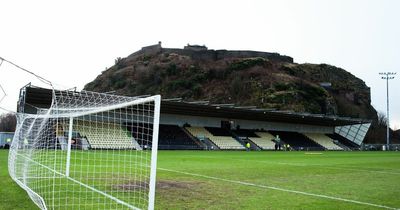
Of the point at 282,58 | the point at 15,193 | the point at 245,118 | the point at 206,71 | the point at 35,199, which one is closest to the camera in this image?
the point at 35,199

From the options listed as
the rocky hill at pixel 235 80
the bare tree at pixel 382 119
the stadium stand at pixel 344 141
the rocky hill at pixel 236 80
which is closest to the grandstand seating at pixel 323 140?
the stadium stand at pixel 344 141

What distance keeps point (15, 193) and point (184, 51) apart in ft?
351

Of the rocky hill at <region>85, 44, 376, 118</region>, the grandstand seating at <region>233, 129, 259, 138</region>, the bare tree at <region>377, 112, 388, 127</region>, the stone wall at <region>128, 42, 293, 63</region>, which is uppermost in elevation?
the stone wall at <region>128, 42, 293, 63</region>

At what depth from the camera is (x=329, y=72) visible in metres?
122

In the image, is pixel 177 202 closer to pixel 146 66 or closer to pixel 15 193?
pixel 15 193

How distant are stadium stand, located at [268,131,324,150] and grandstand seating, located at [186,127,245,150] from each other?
939cm

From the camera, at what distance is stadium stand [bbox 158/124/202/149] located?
43688mm

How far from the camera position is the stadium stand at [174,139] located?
43.7 m

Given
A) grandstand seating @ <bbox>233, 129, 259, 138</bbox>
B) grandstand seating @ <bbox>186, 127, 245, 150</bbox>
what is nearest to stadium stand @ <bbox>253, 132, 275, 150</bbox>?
grandstand seating @ <bbox>233, 129, 259, 138</bbox>

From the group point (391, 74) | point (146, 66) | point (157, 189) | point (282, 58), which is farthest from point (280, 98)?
point (157, 189)

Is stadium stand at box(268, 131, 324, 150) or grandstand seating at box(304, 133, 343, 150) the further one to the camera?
grandstand seating at box(304, 133, 343, 150)

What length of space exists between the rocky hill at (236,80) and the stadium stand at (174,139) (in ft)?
142

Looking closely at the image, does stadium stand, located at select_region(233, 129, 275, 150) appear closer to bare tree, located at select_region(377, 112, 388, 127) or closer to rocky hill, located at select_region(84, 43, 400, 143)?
rocky hill, located at select_region(84, 43, 400, 143)

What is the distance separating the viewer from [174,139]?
1780 inches
